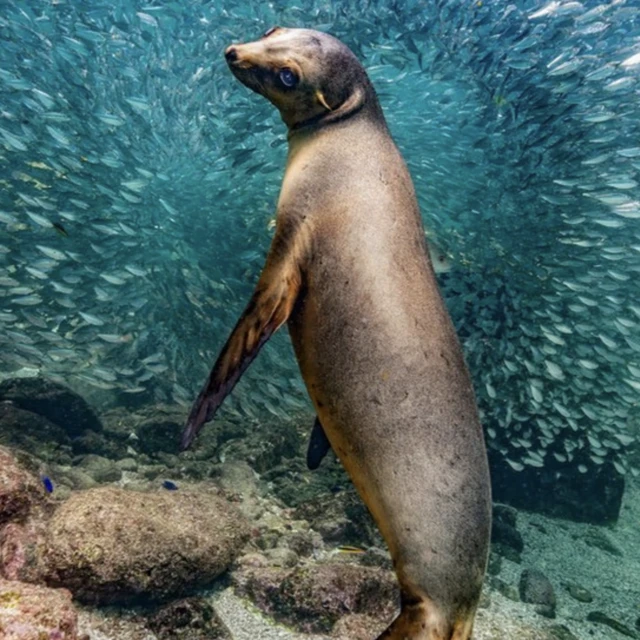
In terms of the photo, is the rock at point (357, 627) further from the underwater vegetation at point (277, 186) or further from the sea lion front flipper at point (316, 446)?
the underwater vegetation at point (277, 186)

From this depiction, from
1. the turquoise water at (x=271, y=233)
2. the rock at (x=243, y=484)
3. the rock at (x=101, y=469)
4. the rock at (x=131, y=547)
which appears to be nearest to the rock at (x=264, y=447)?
the turquoise water at (x=271, y=233)

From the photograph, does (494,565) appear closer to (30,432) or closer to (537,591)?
(537,591)

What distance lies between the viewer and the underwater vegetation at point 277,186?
25.1 feet

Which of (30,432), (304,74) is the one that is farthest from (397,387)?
(30,432)

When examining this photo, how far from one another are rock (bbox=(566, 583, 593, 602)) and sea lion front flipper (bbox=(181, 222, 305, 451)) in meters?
6.79

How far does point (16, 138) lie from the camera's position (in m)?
6.96

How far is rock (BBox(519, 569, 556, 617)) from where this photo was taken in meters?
6.27

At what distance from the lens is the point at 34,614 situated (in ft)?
8.10

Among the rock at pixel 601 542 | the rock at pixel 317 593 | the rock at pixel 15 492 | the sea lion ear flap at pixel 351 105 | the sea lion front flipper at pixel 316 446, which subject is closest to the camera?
the sea lion ear flap at pixel 351 105

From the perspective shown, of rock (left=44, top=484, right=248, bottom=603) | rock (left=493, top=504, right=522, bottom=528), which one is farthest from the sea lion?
rock (left=493, top=504, right=522, bottom=528)

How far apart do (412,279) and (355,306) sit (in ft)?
0.79

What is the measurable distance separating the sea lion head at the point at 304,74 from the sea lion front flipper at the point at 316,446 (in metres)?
1.44

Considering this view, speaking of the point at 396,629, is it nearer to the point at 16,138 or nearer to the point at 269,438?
the point at 269,438

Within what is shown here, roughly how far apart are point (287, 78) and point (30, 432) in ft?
20.6
